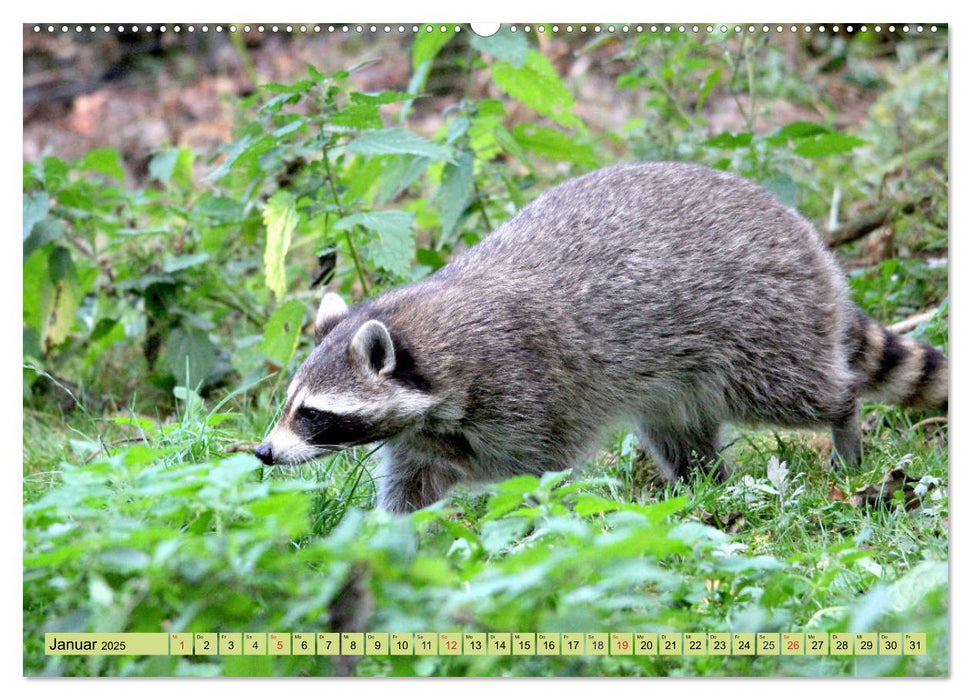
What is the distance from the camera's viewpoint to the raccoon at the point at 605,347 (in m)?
5.40

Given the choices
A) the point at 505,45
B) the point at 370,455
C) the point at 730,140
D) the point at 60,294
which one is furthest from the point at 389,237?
the point at 60,294

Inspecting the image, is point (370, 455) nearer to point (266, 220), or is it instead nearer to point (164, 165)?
point (266, 220)

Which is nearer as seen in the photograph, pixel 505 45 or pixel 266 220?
pixel 505 45

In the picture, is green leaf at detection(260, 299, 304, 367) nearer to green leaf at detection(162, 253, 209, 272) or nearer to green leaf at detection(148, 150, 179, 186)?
green leaf at detection(162, 253, 209, 272)

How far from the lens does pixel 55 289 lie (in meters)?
7.26

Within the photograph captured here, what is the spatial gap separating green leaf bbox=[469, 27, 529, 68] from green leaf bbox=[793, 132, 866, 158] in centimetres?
214

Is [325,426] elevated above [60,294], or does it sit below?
below

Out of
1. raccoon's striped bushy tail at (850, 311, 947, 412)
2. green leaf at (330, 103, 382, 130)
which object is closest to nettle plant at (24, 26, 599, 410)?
green leaf at (330, 103, 382, 130)

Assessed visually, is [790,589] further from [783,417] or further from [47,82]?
[47,82]

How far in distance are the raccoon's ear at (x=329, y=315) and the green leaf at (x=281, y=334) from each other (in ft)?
2.26

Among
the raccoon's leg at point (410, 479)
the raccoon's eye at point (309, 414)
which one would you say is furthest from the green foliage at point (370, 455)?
the raccoon's eye at point (309, 414)

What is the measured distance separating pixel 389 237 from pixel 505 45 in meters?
1.22

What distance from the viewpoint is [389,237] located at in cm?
624

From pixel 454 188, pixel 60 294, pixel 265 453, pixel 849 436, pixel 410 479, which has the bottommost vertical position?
pixel 849 436
